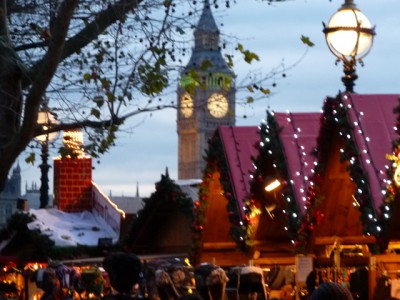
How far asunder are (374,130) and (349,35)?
1.26m

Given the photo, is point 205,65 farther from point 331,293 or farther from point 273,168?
point 273,168

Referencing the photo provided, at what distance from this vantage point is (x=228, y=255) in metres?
23.5

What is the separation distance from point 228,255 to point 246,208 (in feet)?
10.3

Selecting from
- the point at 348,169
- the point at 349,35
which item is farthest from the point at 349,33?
the point at 348,169

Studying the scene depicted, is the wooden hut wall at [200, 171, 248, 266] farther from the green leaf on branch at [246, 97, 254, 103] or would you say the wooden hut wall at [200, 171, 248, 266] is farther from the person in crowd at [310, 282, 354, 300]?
the person in crowd at [310, 282, 354, 300]

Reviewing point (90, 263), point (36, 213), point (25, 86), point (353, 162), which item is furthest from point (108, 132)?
point (36, 213)

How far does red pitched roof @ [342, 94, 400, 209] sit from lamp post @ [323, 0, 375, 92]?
0.54 metres

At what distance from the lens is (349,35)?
1605 centimetres

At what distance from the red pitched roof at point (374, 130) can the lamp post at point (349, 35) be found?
54cm

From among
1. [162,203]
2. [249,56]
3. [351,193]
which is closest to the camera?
[249,56]

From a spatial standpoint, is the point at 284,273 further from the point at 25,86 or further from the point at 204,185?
the point at 25,86

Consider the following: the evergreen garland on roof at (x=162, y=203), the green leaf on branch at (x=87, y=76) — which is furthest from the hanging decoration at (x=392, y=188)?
the evergreen garland on roof at (x=162, y=203)

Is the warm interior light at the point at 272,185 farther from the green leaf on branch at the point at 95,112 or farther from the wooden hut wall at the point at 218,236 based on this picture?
the green leaf on branch at the point at 95,112

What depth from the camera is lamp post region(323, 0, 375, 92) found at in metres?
16.1
